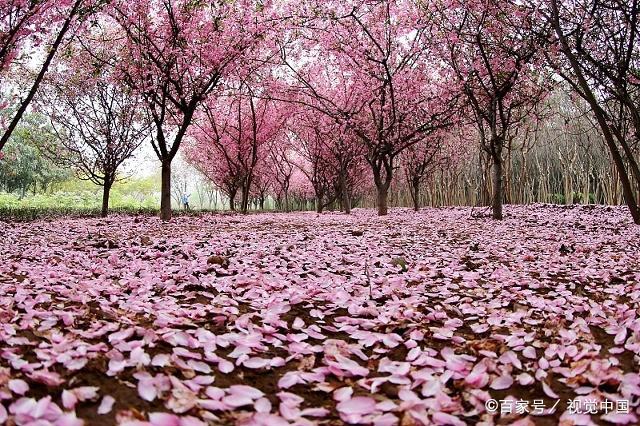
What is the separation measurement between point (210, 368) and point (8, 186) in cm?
4943

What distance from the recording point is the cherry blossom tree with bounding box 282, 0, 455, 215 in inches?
542

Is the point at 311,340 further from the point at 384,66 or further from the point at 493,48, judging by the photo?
the point at 384,66

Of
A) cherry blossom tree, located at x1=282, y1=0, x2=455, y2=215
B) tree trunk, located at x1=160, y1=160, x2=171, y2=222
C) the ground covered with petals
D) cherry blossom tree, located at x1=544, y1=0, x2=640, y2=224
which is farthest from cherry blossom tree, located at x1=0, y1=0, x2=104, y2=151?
cherry blossom tree, located at x1=544, y1=0, x2=640, y2=224

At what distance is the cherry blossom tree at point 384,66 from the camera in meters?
13.8

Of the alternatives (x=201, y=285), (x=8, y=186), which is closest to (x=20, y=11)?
(x=201, y=285)

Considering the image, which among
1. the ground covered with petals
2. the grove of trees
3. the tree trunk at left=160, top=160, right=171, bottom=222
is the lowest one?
the ground covered with petals

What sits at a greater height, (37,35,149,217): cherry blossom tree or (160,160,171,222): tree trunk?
(37,35,149,217): cherry blossom tree

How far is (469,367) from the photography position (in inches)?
102

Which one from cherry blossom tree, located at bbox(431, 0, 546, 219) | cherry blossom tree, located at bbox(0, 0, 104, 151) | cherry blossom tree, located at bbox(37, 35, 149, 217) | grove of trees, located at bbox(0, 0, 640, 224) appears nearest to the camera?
cherry blossom tree, located at bbox(0, 0, 104, 151)

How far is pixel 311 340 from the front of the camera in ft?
10.2

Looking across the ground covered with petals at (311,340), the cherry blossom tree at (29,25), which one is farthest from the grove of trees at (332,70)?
the ground covered with petals at (311,340)

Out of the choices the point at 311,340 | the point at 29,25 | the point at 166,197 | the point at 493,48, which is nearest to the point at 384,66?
the point at 493,48

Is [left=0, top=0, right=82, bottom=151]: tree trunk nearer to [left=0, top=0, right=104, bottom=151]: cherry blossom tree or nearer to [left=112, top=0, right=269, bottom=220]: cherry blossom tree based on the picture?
[left=0, top=0, right=104, bottom=151]: cherry blossom tree

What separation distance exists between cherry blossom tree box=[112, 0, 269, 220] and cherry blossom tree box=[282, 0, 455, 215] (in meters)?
1.72
